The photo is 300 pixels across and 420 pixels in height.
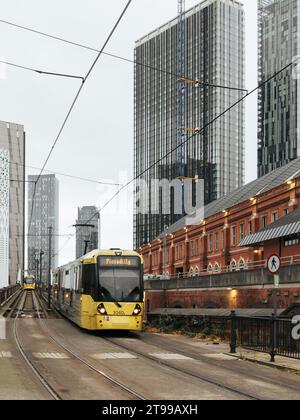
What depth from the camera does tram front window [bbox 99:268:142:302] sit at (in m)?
A: 24.2

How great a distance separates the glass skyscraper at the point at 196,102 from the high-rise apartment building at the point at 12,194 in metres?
23.8

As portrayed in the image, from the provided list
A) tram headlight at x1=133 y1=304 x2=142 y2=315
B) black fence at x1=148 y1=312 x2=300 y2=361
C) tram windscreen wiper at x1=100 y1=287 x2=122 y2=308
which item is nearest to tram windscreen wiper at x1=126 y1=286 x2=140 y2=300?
tram headlight at x1=133 y1=304 x2=142 y2=315

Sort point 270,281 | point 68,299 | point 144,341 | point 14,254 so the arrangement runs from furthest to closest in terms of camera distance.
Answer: point 14,254 → point 68,299 → point 270,281 → point 144,341

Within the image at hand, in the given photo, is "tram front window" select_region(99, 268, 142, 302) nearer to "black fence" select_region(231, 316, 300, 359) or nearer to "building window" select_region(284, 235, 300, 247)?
"black fence" select_region(231, 316, 300, 359)

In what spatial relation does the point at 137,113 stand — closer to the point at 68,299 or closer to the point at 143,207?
the point at 143,207

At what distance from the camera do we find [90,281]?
25.1 meters

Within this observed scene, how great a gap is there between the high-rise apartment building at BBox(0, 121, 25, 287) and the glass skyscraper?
78.0ft

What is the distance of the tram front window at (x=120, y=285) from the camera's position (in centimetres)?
2420

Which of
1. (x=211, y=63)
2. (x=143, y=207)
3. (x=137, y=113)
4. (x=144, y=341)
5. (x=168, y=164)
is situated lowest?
(x=144, y=341)

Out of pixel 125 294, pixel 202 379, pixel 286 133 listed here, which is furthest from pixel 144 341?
pixel 286 133

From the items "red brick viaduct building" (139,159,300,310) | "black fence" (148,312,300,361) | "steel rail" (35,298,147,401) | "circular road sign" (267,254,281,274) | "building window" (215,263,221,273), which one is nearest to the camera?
"steel rail" (35,298,147,401)

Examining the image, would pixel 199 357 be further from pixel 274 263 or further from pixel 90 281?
pixel 90 281

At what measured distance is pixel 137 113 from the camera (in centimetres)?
10950
